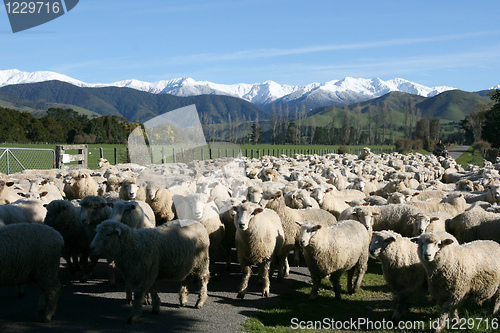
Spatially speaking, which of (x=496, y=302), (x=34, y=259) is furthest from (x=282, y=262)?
(x=34, y=259)

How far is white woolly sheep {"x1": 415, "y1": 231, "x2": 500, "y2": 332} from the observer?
5.87m

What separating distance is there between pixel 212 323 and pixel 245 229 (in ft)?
6.09

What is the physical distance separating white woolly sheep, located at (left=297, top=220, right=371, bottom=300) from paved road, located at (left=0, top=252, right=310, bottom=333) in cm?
89

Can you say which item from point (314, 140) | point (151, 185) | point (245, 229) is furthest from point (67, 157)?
point (314, 140)

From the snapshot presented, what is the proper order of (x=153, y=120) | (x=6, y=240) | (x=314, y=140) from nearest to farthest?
(x=6, y=240)
(x=153, y=120)
(x=314, y=140)

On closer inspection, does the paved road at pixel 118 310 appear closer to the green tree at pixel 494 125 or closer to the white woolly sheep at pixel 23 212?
the white woolly sheep at pixel 23 212

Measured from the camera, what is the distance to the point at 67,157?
20781 mm

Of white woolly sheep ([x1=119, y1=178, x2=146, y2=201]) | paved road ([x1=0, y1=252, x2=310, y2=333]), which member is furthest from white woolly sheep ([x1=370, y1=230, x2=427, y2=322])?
white woolly sheep ([x1=119, y1=178, x2=146, y2=201])

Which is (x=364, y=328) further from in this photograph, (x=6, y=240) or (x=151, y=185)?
(x=151, y=185)

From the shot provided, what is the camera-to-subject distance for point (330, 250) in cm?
722

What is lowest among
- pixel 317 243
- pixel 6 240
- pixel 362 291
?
pixel 362 291

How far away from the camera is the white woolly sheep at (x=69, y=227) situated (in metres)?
7.41

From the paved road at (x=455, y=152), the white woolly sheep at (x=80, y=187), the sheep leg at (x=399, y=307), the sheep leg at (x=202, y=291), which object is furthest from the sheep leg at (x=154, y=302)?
the paved road at (x=455, y=152)

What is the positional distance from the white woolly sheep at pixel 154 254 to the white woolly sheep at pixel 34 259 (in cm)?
68
